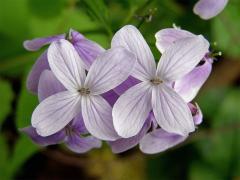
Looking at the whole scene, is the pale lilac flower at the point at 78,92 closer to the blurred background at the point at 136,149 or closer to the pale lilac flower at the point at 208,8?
the pale lilac flower at the point at 208,8

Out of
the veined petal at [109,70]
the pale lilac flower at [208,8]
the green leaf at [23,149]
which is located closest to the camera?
the veined petal at [109,70]

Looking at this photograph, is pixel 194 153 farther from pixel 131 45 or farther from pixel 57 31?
pixel 131 45

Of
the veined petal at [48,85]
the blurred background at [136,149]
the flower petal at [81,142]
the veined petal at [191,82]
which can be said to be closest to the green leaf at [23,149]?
the blurred background at [136,149]

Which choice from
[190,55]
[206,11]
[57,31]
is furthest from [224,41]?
[190,55]

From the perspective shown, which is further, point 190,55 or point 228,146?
point 228,146

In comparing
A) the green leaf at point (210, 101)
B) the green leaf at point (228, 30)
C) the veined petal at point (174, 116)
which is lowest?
the green leaf at point (210, 101)

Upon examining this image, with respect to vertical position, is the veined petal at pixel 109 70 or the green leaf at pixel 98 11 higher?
the veined petal at pixel 109 70
